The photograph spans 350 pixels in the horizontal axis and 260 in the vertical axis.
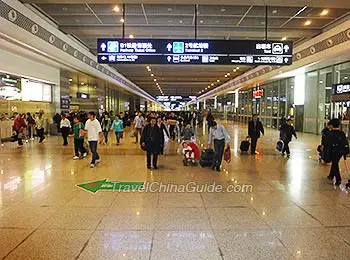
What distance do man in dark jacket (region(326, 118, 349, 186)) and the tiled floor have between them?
36cm

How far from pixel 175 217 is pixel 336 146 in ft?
14.9

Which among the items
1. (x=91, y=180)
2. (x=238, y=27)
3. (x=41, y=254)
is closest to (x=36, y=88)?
(x=238, y=27)

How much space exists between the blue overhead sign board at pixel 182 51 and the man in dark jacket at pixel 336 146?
13.8 ft

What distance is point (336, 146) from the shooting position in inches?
306

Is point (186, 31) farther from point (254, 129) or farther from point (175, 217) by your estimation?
point (175, 217)

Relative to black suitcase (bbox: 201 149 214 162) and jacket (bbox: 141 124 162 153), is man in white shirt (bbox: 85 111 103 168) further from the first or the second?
black suitcase (bbox: 201 149 214 162)

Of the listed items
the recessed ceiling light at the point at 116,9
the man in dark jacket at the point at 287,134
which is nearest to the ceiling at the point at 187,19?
the recessed ceiling light at the point at 116,9

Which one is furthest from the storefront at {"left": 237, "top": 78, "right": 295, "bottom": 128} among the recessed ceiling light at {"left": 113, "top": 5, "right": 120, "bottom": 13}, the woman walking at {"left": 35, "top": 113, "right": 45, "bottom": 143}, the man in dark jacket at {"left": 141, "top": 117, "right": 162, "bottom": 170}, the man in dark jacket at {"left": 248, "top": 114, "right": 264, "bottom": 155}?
the man in dark jacket at {"left": 141, "top": 117, "right": 162, "bottom": 170}

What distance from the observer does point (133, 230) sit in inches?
184

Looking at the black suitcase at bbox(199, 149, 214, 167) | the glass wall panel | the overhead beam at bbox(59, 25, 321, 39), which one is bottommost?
the black suitcase at bbox(199, 149, 214, 167)

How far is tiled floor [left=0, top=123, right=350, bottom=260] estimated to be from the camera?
4.02 metres

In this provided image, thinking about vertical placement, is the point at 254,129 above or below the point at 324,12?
below

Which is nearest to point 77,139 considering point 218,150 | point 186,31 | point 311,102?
point 218,150

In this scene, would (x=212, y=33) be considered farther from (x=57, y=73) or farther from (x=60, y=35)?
(x=57, y=73)
